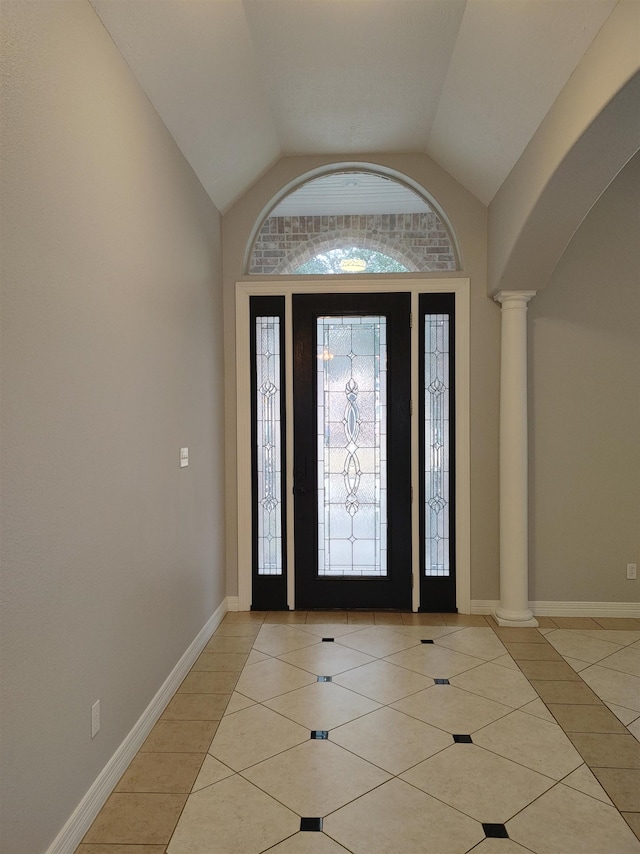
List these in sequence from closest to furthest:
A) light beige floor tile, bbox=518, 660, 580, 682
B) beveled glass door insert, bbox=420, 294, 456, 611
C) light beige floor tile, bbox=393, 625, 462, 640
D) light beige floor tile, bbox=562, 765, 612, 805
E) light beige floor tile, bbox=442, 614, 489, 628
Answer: light beige floor tile, bbox=562, 765, 612, 805 < light beige floor tile, bbox=518, 660, 580, 682 < light beige floor tile, bbox=393, 625, 462, 640 < light beige floor tile, bbox=442, 614, 489, 628 < beveled glass door insert, bbox=420, 294, 456, 611

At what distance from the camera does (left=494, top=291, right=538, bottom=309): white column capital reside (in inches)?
178

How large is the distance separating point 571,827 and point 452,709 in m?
0.98

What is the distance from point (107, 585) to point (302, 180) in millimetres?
3468

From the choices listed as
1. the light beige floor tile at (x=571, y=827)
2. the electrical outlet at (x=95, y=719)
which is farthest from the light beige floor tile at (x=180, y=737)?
the light beige floor tile at (x=571, y=827)

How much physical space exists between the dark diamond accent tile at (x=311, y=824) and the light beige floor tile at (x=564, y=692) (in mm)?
1510

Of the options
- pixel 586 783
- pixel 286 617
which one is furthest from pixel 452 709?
pixel 286 617

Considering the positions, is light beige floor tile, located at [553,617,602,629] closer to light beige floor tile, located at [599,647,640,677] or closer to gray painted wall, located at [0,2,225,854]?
light beige floor tile, located at [599,647,640,677]

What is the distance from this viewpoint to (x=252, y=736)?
2.95 meters

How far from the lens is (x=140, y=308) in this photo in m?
2.92

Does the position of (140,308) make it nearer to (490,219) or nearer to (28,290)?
(28,290)

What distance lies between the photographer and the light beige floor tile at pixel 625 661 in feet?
12.2

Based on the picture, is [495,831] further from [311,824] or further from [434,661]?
[434,661]

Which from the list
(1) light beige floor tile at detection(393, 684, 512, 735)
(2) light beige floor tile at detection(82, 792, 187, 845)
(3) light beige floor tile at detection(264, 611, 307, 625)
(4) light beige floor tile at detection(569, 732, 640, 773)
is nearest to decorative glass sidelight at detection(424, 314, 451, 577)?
(3) light beige floor tile at detection(264, 611, 307, 625)

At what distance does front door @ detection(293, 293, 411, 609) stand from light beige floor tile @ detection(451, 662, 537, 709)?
1227 millimetres
